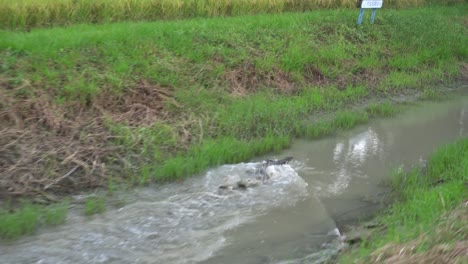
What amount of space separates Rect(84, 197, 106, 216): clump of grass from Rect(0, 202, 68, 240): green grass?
0.20 metres

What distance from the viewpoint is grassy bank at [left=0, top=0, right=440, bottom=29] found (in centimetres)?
888

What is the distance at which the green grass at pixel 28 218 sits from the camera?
16.8 feet

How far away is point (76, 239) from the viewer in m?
5.16

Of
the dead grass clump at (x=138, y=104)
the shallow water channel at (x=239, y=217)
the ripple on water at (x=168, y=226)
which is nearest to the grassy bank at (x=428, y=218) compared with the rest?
the shallow water channel at (x=239, y=217)

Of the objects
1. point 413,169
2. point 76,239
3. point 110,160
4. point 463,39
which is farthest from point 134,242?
point 463,39

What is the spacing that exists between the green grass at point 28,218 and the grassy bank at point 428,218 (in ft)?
8.71

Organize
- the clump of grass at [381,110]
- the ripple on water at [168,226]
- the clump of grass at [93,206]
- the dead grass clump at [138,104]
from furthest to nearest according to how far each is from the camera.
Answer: the clump of grass at [381,110], the dead grass clump at [138,104], the clump of grass at [93,206], the ripple on water at [168,226]

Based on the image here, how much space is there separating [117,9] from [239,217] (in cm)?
570

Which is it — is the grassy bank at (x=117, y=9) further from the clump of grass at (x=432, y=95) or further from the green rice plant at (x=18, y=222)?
the green rice plant at (x=18, y=222)

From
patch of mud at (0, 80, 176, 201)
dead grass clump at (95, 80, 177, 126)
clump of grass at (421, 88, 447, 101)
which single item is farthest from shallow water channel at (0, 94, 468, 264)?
clump of grass at (421, 88, 447, 101)

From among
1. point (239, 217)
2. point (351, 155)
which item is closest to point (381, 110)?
point (351, 155)

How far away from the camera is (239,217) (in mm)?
5750

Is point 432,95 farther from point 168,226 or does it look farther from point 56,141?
point 56,141

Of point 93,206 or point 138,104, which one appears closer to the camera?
point 93,206
